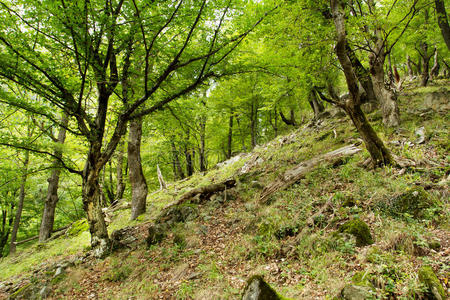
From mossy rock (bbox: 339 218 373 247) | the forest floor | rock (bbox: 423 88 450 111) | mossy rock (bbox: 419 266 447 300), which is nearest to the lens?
mossy rock (bbox: 419 266 447 300)

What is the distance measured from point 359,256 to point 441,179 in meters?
3.08

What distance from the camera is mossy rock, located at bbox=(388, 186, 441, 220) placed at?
3.76m

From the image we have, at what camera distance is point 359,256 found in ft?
10.5

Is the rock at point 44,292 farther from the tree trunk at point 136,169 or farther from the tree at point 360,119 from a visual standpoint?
the tree at point 360,119

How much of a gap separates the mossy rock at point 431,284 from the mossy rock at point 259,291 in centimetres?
170

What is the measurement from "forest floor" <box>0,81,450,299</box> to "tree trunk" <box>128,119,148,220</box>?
1.59 m

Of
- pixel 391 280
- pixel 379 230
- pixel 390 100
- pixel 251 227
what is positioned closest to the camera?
pixel 391 280

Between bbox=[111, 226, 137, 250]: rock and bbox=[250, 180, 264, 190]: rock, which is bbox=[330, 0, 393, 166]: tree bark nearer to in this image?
bbox=[250, 180, 264, 190]: rock

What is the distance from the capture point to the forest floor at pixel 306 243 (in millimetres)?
3016

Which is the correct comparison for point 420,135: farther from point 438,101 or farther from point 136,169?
point 136,169

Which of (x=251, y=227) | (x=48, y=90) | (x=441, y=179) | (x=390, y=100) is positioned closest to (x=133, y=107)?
(x=48, y=90)

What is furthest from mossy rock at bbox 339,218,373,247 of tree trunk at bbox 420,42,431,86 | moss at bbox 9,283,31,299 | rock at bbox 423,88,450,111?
tree trunk at bbox 420,42,431,86

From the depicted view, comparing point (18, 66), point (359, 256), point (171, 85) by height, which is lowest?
point (359, 256)

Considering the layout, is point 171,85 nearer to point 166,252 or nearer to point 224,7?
point 224,7
